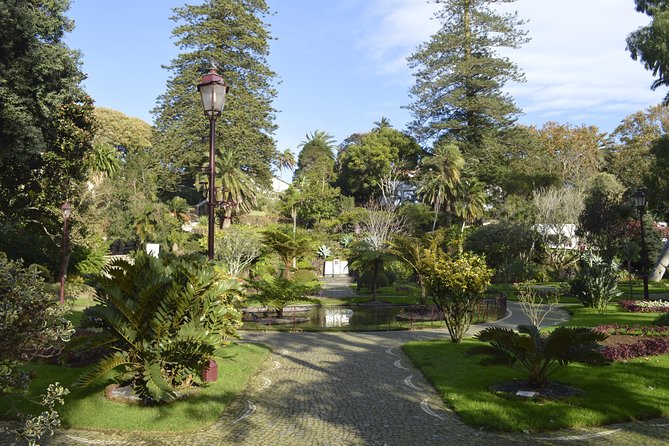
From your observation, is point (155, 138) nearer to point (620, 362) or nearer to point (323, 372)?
point (323, 372)

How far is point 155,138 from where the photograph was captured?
42094 mm

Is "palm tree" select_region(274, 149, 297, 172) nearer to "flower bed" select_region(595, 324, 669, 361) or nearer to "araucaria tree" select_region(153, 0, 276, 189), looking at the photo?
"araucaria tree" select_region(153, 0, 276, 189)

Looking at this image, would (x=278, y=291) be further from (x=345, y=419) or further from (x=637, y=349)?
(x=637, y=349)

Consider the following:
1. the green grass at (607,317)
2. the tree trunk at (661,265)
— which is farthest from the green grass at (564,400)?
the tree trunk at (661,265)

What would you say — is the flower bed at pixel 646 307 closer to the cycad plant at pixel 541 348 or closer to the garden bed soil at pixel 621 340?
the garden bed soil at pixel 621 340

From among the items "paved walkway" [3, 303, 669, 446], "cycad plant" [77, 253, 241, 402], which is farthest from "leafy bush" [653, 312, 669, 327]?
"cycad plant" [77, 253, 241, 402]

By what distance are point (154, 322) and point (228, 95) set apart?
37119 mm

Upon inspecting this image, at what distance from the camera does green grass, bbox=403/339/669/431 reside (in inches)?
267

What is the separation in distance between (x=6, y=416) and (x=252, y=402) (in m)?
3.66

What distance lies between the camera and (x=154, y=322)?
7.51 m

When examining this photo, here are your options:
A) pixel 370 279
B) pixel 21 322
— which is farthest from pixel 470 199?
pixel 21 322

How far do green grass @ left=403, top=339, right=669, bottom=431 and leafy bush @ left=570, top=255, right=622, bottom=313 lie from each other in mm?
10232

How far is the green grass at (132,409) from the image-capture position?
6.75 meters

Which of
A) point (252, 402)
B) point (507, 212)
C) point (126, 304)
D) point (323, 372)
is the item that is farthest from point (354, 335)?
point (507, 212)
